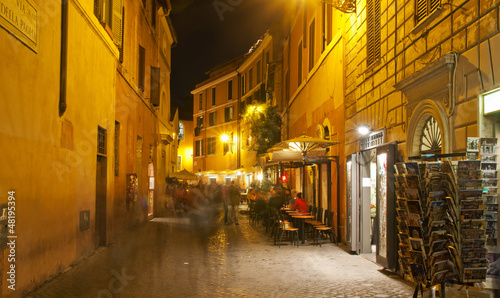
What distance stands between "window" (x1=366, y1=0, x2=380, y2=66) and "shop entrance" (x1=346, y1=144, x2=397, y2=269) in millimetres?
2069

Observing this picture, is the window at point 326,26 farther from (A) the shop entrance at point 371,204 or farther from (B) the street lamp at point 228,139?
(B) the street lamp at point 228,139

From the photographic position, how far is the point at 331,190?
572 inches

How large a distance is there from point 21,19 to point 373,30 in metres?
7.07

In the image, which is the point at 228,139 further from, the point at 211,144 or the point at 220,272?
the point at 220,272

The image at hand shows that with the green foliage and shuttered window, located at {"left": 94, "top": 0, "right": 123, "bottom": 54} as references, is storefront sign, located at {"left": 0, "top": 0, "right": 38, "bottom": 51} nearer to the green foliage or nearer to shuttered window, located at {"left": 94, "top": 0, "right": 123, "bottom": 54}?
shuttered window, located at {"left": 94, "top": 0, "right": 123, "bottom": 54}

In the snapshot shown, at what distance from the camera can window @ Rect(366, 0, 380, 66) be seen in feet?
33.5

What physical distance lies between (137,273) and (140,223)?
9.99 meters

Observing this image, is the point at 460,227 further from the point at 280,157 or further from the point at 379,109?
the point at 280,157

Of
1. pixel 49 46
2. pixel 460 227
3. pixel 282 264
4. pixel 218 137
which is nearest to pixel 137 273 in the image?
pixel 282 264

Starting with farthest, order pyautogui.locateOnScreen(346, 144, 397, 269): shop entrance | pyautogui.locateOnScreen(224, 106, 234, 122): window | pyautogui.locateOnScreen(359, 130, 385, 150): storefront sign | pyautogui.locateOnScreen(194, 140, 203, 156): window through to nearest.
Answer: pyautogui.locateOnScreen(194, 140, 203, 156): window
pyautogui.locateOnScreen(224, 106, 234, 122): window
pyautogui.locateOnScreen(359, 130, 385, 150): storefront sign
pyautogui.locateOnScreen(346, 144, 397, 269): shop entrance

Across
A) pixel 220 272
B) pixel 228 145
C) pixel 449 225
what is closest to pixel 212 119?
pixel 228 145

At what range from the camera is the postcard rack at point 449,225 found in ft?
16.6

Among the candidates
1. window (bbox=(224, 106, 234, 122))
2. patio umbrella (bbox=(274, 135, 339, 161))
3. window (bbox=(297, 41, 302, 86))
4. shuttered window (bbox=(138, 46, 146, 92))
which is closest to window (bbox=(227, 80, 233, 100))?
window (bbox=(224, 106, 234, 122))

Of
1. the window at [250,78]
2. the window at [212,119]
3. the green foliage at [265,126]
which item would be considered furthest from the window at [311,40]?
the window at [212,119]
